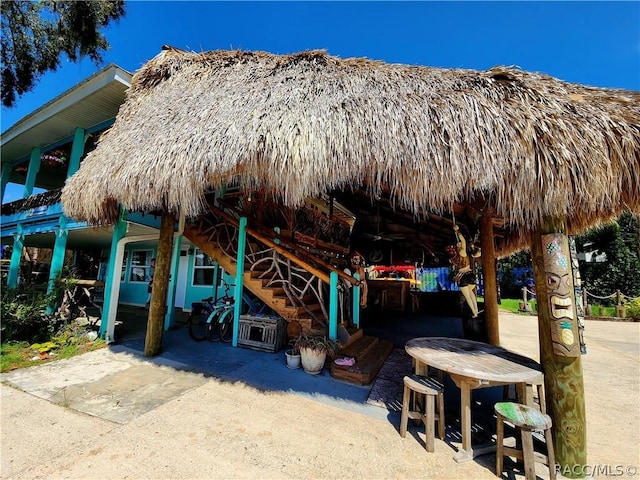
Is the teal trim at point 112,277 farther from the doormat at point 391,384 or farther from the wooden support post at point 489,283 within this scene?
the wooden support post at point 489,283

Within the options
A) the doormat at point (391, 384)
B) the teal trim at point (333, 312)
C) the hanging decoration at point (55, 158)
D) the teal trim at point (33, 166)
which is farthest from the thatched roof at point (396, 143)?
the teal trim at point (33, 166)

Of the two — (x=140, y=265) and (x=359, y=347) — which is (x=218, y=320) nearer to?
(x=359, y=347)

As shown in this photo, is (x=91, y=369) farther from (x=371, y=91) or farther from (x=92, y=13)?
(x=92, y=13)

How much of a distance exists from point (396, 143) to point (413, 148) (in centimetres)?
19

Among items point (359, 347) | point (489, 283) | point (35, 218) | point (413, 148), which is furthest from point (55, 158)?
point (489, 283)

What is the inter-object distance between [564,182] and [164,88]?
6.25 meters

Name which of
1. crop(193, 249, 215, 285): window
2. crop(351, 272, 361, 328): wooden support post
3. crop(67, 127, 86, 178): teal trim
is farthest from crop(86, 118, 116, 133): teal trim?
crop(351, 272, 361, 328): wooden support post

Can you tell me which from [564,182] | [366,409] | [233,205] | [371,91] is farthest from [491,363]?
[233,205]

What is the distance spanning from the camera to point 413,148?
9.49ft

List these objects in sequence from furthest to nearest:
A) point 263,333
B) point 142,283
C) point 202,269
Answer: point 142,283, point 202,269, point 263,333

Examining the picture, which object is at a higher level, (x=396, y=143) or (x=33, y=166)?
(x=33, y=166)

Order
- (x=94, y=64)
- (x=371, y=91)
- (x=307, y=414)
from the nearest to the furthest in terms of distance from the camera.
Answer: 1. (x=307, y=414)
2. (x=371, y=91)
3. (x=94, y=64)

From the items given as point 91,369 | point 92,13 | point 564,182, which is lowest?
point 91,369

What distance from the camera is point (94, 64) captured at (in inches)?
366
